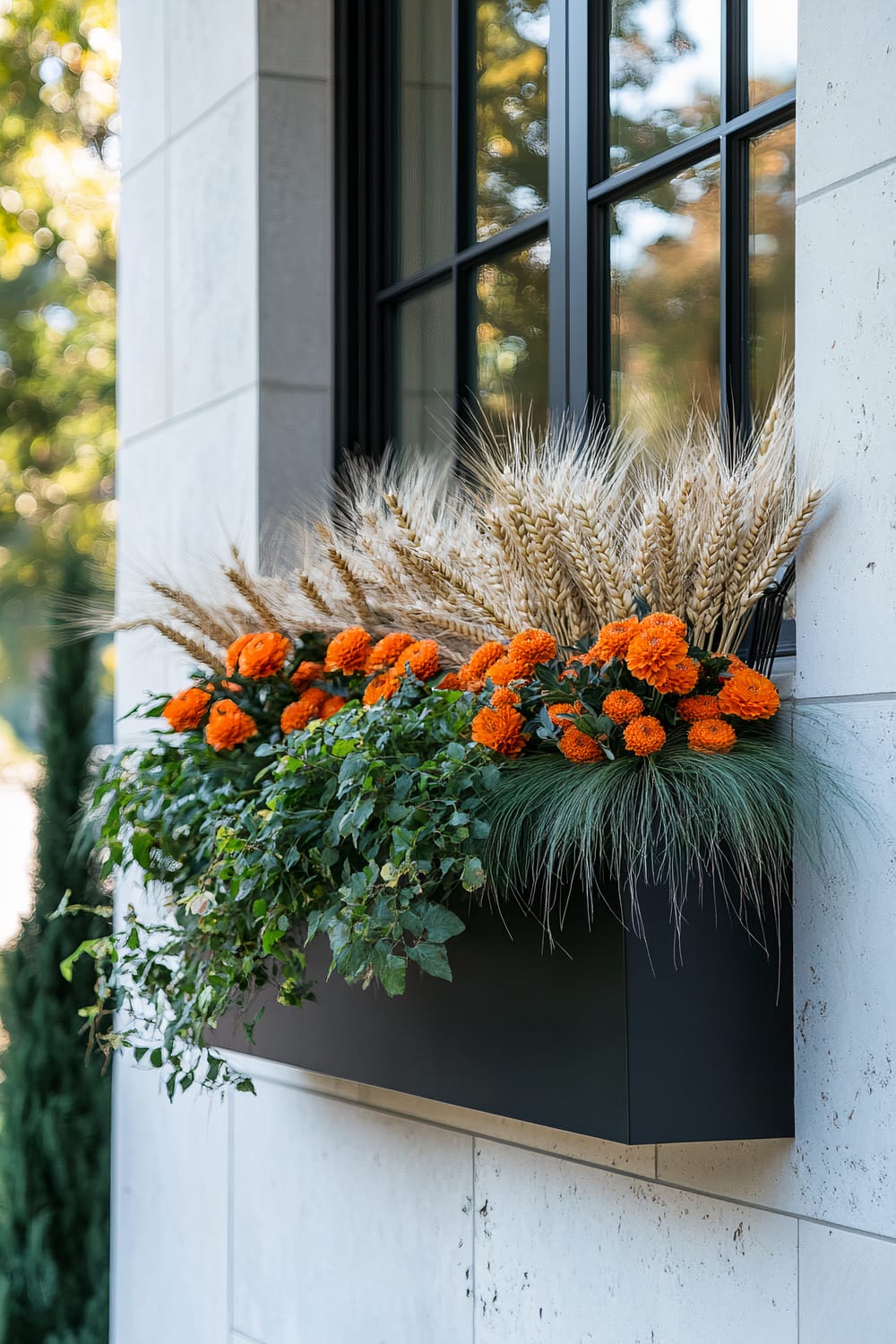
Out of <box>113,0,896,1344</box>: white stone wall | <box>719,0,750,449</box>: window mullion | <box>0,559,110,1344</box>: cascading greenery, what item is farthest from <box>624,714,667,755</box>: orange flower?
<box>0,559,110,1344</box>: cascading greenery

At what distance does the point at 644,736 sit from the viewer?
1.50 meters

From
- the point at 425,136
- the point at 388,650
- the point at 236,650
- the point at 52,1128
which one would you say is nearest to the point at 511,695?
the point at 388,650

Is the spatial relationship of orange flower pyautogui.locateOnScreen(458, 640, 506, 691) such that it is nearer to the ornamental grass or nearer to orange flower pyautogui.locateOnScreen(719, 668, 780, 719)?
the ornamental grass

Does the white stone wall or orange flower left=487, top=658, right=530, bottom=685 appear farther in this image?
orange flower left=487, top=658, right=530, bottom=685

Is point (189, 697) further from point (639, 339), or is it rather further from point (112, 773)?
point (639, 339)

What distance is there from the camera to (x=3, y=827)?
467 inches

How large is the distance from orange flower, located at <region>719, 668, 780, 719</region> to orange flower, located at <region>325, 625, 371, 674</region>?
618mm

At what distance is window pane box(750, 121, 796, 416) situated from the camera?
1.84 m

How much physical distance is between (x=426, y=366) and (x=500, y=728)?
1.28 m

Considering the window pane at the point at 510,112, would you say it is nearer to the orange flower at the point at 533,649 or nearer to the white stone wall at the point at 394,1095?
the white stone wall at the point at 394,1095

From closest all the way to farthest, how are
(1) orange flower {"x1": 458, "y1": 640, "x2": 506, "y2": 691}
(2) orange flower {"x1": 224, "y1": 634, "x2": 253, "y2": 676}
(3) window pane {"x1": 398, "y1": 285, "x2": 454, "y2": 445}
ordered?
(1) orange flower {"x1": 458, "y1": 640, "x2": 506, "y2": 691}, (2) orange flower {"x1": 224, "y1": 634, "x2": 253, "y2": 676}, (3) window pane {"x1": 398, "y1": 285, "x2": 454, "y2": 445}

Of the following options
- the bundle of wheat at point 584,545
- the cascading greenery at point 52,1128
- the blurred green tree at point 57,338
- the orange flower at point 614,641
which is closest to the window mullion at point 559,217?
the bundle of wheat at point 584,545

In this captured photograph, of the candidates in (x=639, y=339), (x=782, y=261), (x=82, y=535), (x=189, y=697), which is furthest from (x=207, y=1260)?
(x=82, y=535)

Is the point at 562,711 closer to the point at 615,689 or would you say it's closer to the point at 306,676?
the point at 615,689
